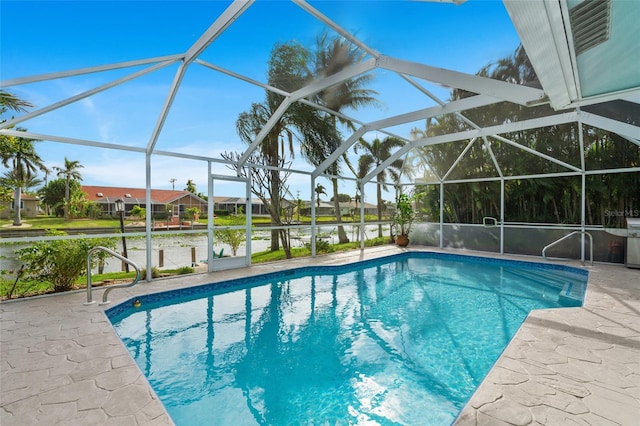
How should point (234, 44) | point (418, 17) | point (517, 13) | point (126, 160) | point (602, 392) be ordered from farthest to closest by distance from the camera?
point (126, 160), point (234, 44), point (418, 17), point (602, 392), point (517, 13)

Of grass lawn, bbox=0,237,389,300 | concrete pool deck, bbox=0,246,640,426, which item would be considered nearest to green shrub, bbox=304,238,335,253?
grass lawn, bbox=0,237,389,300

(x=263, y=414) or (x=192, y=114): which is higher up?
(x=192, y=114)

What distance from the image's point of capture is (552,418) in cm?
218

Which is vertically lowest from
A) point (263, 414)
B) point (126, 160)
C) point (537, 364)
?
point (263, 414)

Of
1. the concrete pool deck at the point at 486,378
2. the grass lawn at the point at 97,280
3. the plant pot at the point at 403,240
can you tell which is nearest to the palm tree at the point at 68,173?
the grass lawn at the point at 97,280

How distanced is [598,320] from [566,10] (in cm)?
411

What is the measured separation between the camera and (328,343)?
4047 mm

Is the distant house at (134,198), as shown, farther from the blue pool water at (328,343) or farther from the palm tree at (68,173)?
the blue pool water at (328,343)

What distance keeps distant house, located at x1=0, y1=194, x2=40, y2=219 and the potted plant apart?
9.99 m

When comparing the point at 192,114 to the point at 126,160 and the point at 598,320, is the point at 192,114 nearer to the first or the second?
the point at 126,160

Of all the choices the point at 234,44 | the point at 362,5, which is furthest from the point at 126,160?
the point at 362,5

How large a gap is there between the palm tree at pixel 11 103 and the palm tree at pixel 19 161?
1.87ft

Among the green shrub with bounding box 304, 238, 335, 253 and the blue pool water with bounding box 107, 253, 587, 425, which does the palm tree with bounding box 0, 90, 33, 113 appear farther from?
the green shrub with bounding box 304, 238, 335, 253

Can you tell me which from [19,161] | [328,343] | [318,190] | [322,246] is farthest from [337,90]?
[19,161]
